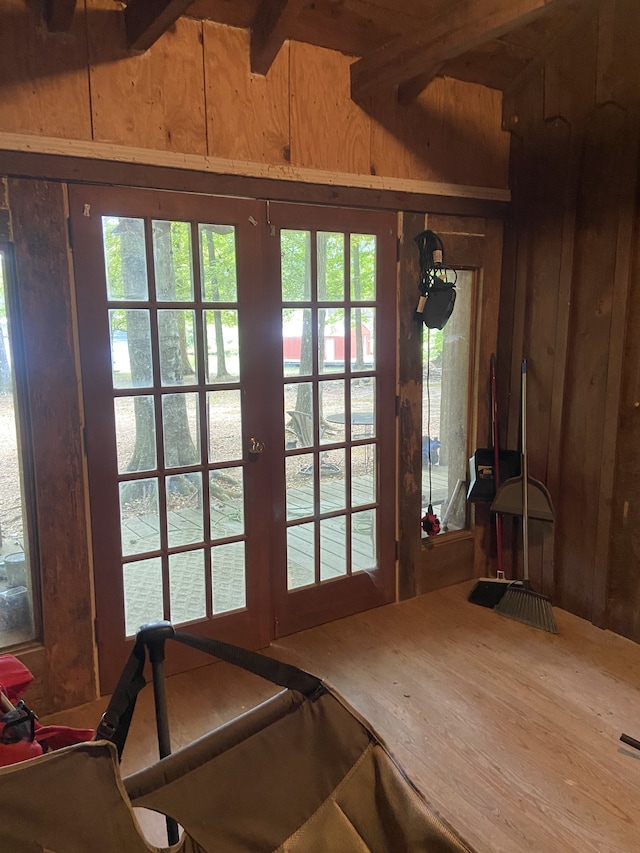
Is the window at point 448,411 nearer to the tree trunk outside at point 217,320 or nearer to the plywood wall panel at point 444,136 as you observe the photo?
the plywood wall panel at point 444,136

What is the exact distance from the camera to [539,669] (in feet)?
9.22

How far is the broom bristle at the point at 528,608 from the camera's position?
316 cm

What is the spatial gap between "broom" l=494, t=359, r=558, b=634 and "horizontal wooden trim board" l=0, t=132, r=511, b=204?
3.18 ft

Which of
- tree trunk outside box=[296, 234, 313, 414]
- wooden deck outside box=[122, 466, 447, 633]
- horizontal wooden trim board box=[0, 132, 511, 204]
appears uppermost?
horizontal wooden trim board box=[0, 132, 511, 204]

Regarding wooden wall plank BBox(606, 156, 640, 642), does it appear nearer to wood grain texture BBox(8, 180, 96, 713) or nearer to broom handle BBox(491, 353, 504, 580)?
broom handle BBox(491, 353, 504, 580)

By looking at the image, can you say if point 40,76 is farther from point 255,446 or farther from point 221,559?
point 221,559

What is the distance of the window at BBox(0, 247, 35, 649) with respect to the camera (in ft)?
7.59

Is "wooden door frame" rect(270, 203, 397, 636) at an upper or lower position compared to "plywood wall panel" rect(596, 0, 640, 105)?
lower

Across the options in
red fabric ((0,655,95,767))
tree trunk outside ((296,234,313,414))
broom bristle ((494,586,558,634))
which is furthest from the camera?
broom bristle ((494,586,558,634))

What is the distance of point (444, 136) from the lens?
321cm

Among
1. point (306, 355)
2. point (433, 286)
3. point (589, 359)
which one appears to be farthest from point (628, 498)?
point (306, 355)

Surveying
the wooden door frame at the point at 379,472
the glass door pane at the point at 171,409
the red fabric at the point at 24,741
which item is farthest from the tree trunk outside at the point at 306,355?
the red fabric at the point at 24,741

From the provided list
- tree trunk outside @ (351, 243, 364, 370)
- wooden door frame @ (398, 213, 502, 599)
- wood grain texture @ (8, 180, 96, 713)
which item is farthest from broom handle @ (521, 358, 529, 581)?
wood grain texture @ (8, 180, 96, 713)

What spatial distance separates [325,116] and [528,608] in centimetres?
257
